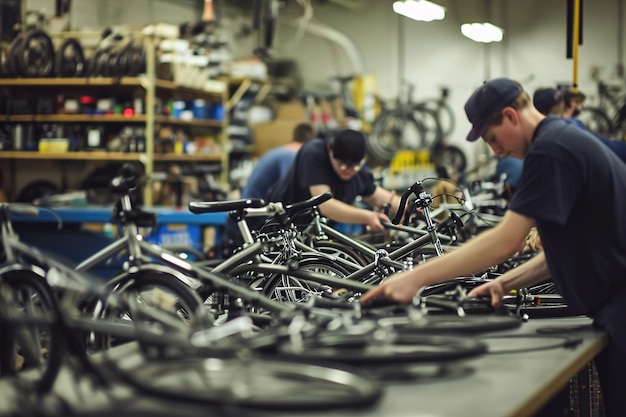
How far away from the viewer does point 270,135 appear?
566 inches

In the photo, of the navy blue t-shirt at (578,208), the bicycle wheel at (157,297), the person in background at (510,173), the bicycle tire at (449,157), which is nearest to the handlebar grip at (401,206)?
the navy blue t-shirt at (578,208)

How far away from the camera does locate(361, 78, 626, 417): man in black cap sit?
2.86 metres

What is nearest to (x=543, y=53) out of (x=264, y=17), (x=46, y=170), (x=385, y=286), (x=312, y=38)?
(x=312, y=38)

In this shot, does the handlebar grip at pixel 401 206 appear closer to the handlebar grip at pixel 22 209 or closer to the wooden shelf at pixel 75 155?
the handlebar grip at pixel 22 209

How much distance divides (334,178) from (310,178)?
0.25 meters

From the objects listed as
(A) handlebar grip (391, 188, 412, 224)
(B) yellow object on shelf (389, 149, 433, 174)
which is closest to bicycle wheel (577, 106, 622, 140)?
(B) yellow object on shelf (389, 149, 433, 174)

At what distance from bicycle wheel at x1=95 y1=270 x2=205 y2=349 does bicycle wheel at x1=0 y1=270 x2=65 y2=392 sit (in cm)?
20

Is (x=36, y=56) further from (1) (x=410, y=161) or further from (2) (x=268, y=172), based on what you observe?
(1) (x=410, y=161)

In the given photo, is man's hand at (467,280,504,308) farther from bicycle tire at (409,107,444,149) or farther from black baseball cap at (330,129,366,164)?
bicycle tire at (409,107,444,149)

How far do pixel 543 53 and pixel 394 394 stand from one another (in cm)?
1316

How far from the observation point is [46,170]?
36.0ft

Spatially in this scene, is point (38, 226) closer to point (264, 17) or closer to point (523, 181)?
point (264, 17)

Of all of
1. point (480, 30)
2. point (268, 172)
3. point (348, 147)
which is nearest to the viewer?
point (348, 147)

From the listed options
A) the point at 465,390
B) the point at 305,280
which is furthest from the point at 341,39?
the point at 465,390
